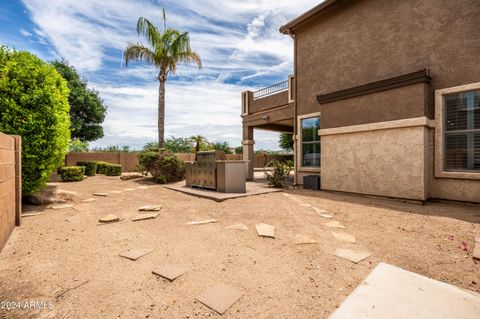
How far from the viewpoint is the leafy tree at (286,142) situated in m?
30.7

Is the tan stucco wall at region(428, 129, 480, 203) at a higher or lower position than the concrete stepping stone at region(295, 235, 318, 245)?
higher

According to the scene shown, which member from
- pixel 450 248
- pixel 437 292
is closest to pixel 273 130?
pixel 450 248

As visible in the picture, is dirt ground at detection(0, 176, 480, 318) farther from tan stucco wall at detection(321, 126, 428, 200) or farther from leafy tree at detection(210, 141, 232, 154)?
leafy tree at detection(210, 141, 232, 154)

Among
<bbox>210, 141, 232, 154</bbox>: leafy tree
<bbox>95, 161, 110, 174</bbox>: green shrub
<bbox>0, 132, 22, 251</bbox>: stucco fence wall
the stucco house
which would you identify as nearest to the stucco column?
the stucco house

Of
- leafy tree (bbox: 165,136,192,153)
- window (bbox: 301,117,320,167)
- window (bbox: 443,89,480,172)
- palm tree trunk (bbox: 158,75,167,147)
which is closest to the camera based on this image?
window (bbox: 443,89,480,172)

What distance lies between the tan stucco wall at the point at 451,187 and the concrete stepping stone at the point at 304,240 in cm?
499

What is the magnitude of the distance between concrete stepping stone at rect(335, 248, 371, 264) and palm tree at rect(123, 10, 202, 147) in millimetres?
11660

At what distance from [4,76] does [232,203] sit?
20.1 ft

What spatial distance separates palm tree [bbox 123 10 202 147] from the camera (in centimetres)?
1215

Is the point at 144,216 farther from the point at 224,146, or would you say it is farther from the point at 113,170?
the point at 224,146

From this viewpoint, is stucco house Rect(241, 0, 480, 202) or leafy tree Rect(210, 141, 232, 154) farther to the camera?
leafy tree Rect(210, 141, 232, 154)

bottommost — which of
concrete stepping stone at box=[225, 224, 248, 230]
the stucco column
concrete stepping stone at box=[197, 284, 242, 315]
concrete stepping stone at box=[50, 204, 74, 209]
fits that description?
concrete stepping stone at box=[225, 224, 248, 230]

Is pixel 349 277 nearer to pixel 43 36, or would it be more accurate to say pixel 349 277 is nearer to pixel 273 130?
pixel 43 36

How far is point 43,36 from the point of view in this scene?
6988 millimetres
